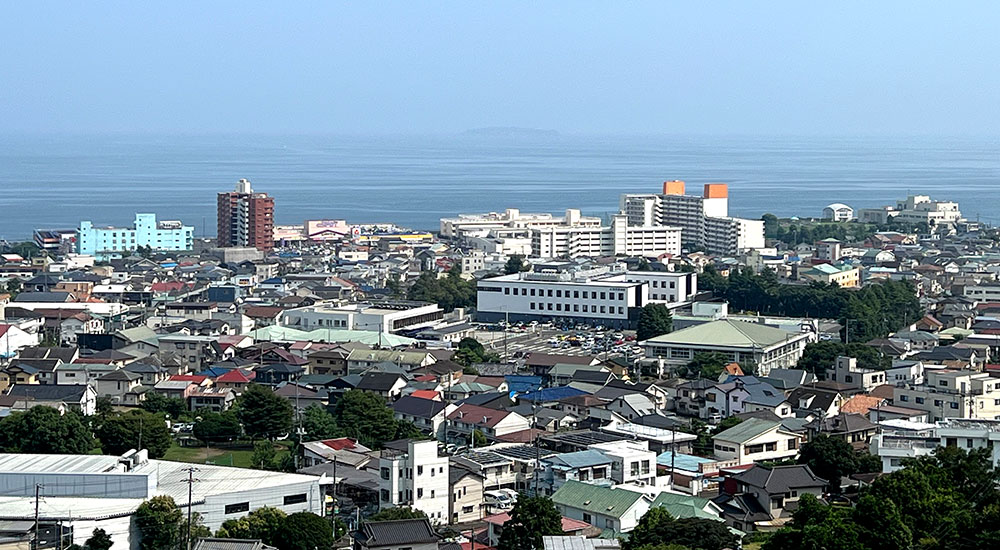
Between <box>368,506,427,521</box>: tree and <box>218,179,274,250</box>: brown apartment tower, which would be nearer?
<box>368,506,427,521</box>: tree

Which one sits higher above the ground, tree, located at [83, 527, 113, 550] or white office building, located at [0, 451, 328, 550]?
white office building, located at [0, 451, 328, 550]

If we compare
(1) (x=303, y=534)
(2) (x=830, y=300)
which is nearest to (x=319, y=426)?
(1) (x=303, y=534)

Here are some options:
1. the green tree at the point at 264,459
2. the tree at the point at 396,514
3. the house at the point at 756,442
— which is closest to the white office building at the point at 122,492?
the tree at the point at 396,514

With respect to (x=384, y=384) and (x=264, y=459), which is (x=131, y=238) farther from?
(x=264, y=459)

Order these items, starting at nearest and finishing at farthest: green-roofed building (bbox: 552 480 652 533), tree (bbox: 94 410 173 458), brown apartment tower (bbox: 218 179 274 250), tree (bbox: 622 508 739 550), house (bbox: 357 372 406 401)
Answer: tree (bbox: 622 508 739 550)
green-roofed building (bbox: 552 480 652 533)
tree (bbox: 94 410 173 458)
house (bbox: 357 372 406 401)
brown apartment tower (bbox: 218 179 274 250)

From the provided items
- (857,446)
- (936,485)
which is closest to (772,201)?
(857,446)

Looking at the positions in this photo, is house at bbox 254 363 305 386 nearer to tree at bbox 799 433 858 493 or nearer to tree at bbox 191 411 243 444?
tree at bbox 191 411 243 444

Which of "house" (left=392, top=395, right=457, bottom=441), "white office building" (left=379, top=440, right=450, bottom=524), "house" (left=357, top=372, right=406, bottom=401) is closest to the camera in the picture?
"white office building" (left=379, top=440, right=450, bottom=524)

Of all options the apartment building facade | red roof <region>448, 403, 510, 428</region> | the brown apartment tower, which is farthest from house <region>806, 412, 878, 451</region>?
the apartment building facade
